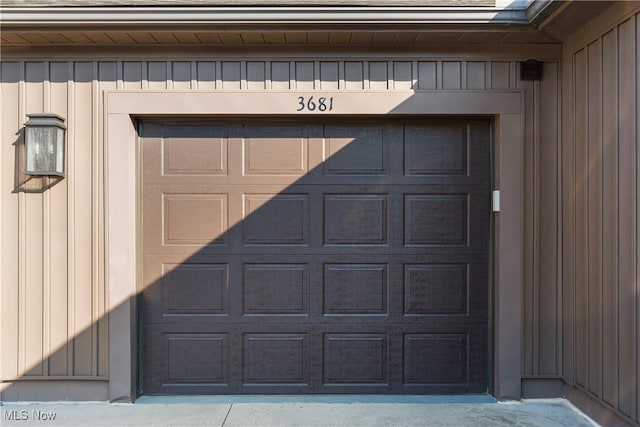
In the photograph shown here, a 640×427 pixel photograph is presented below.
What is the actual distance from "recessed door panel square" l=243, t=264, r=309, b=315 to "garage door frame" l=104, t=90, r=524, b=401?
3.04 feet

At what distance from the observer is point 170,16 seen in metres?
3.52

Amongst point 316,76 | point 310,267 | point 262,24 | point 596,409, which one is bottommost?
point 596,409

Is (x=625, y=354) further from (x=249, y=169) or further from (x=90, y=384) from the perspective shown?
(x=90, y=384)

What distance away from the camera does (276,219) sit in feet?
13.2

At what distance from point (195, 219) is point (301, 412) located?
67.9 inches

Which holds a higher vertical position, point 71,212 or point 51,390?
point 71,212

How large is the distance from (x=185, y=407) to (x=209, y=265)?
111 centimetres

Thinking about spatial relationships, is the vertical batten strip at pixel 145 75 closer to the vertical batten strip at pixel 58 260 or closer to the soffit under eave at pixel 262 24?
the soffit under eave at pixel 262 24

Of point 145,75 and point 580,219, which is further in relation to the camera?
point 145,75

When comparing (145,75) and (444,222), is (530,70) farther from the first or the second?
(145,75)

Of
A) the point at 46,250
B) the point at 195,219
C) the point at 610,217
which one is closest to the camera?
the point at 610,217

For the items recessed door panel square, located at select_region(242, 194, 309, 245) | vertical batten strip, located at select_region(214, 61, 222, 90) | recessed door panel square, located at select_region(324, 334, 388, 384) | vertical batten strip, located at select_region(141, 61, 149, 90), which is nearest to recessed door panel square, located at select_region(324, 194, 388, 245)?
recessed door panel square, located at select_region(242, 194, 309, 245)

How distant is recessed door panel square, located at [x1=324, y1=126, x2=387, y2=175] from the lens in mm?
4039

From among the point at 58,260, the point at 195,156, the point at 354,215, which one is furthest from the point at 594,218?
the point at 58,260
